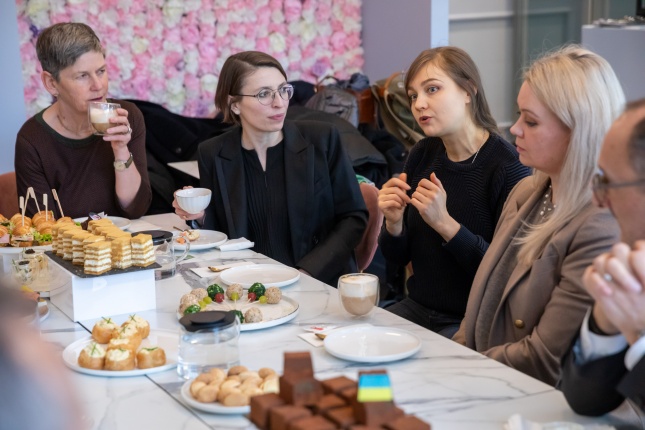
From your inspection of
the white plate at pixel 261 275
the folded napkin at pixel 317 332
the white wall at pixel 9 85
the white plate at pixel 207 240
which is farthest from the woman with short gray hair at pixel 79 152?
the folded napkin at pixel 317 332

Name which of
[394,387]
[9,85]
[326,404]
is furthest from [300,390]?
[9,85]

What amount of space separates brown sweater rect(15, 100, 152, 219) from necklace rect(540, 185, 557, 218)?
5.69 ft

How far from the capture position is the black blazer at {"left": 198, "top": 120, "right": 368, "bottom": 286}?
326 centimetres

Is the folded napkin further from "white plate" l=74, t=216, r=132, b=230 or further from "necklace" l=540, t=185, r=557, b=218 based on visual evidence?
"white plate" l=74, t=216, r=132, b=230

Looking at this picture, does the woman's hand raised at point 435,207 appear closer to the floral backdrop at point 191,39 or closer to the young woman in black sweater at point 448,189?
the young woman in black sweater at point 448,189

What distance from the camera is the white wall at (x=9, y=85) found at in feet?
15.0

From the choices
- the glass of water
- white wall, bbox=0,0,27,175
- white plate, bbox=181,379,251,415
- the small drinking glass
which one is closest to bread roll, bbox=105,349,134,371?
the glass of water

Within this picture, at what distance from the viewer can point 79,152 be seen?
344 cm

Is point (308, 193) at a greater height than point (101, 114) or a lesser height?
lesser

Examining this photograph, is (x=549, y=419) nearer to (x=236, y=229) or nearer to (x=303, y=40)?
(x=236, y=229)

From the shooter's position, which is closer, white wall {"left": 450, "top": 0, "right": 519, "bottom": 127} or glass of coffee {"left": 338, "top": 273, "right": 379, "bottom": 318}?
glass of coffee {"left": 338, "top": 273, "right": 379, "bottom": 318}

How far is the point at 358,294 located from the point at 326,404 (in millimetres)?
714

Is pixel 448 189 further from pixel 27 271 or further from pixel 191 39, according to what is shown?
A: pixel 191 39

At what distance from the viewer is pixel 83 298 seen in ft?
7.32
